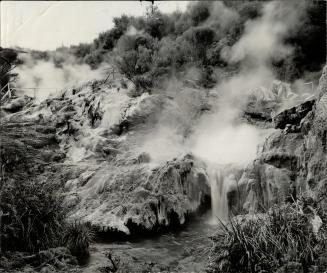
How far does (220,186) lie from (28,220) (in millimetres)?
6772

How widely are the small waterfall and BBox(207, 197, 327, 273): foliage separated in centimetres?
526

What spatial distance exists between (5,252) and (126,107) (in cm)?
1168

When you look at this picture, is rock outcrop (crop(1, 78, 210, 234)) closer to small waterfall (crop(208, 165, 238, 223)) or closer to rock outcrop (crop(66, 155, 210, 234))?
rock outcrop (crop(66, 155, 210, 234))

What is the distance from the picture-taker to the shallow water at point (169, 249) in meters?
8.88

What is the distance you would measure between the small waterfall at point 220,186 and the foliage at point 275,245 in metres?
5.26

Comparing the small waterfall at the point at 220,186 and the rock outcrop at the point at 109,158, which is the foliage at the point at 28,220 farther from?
the small waterfall at the point at 220,186

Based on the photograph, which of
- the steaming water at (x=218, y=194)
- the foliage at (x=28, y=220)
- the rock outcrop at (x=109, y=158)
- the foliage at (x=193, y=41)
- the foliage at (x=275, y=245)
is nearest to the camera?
the foliage at (x=275, y=245)

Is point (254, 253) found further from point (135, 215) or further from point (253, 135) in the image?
point (253, 135)

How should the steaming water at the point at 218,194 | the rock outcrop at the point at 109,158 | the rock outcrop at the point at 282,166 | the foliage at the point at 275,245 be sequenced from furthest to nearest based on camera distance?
1. the steaming water at the point at 218,194
2. the rock outcrop at the point at 109,158
3. the rock outcrop at the point at 282,166
4. the foliage at the point at 275,245

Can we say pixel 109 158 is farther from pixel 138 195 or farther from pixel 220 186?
pixel 220 186

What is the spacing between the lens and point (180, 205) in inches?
505

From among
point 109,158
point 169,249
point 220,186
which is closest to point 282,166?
point 220,186

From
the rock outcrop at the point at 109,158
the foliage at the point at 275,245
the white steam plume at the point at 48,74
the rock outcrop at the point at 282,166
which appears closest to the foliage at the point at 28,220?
the rock outcrop at the point at 109,158

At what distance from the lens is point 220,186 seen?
13758 mm
